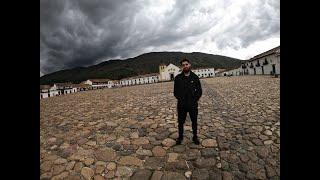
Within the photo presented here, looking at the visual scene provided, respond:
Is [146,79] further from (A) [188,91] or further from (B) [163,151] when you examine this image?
(B) [163,151]

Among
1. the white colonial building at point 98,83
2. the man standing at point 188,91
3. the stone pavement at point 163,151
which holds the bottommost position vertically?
the stone pavement at point 163,151

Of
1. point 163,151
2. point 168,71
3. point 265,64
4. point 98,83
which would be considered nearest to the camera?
point 163,151

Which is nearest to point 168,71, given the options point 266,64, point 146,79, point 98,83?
point 146,79

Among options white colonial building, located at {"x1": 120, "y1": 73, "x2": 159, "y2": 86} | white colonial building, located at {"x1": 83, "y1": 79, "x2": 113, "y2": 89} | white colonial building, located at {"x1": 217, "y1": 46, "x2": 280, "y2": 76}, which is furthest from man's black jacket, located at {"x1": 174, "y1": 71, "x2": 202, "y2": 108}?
white colonial building, located at {"x1": 83, "y1": 79, "x2": 113, "y2": 89}

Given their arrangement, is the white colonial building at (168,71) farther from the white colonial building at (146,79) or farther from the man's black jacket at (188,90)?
the man's black jacket at (188,90)

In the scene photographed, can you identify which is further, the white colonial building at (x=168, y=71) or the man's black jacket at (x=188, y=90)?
the white colonial building at (x=168, y=71)

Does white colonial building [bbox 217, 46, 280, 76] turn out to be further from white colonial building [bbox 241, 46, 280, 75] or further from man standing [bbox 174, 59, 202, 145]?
man standing [bbox 174, 59, 202, 145]

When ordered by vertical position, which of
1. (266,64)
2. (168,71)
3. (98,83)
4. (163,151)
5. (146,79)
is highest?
(168,71)

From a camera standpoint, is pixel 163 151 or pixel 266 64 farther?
pixel 266 64

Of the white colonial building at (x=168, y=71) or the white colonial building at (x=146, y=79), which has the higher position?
the white colonial building at (x=168, y=71)

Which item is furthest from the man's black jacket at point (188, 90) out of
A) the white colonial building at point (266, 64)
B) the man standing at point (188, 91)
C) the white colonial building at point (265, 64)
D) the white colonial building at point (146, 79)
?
the white colonial building at point (146, 79)
